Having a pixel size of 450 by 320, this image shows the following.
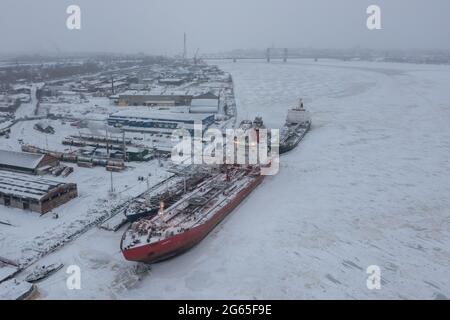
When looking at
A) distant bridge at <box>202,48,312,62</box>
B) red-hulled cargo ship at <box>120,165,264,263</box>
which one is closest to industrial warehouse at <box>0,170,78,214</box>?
red-hulled cargo ship at <box>120,165,264,263</box>

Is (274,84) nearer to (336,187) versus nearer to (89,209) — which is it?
(336,187)

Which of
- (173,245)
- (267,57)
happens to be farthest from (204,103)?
(267,57)

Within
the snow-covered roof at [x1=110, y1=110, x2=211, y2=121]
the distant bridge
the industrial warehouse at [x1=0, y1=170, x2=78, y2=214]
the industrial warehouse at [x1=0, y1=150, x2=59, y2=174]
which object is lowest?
the industrial warehouse at [x1=0, y1=170, x2=78, y2=214]

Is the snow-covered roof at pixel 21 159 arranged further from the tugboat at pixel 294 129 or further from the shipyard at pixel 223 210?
the tugboat at pixel 294 129

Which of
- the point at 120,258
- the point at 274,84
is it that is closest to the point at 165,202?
the point at 120,258

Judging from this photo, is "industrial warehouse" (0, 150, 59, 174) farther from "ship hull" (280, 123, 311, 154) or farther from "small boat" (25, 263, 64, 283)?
"ship hull" (280, 123, 311, 154)

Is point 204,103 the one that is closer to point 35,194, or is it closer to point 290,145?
point 290,145

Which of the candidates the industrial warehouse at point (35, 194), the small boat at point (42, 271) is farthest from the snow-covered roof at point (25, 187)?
the small boat at point (42, 271)

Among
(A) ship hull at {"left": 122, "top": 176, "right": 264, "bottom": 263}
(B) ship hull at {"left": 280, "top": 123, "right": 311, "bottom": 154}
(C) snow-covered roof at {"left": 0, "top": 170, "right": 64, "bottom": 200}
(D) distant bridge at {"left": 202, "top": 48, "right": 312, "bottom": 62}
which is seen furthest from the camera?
(D) distant bridge at {"left": 202, "top": 48, "right": 312, "bottom": 62}
